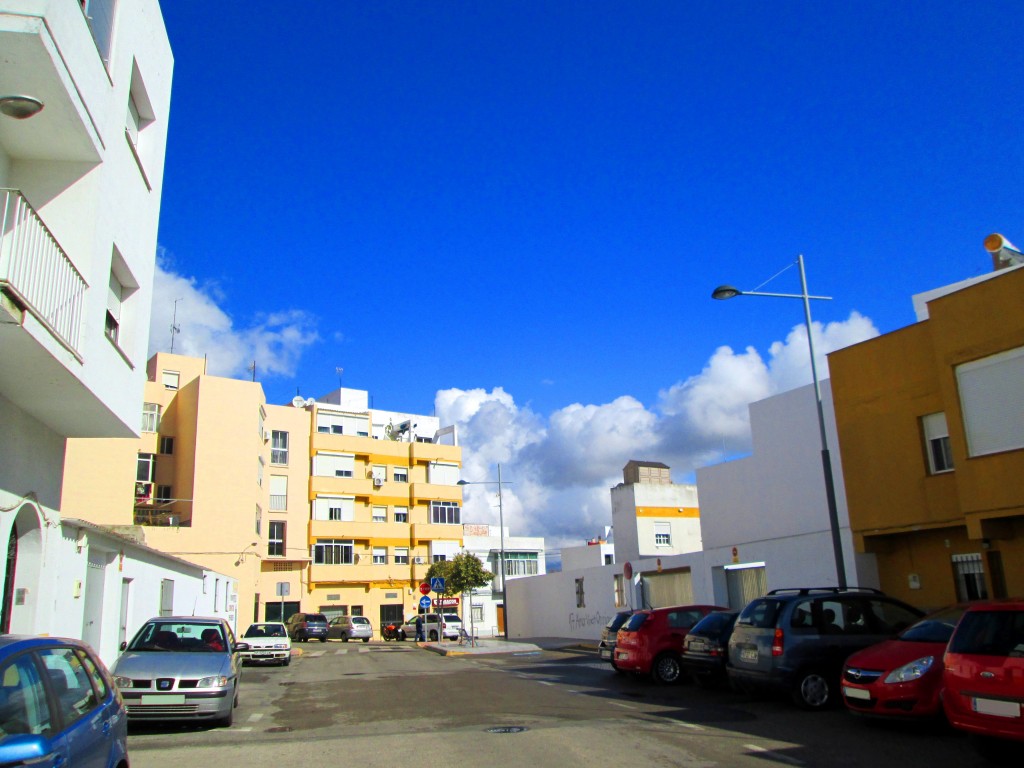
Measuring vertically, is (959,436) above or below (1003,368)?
below

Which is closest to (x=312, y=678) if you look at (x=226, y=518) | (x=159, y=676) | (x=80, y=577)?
(x=80, y=577)

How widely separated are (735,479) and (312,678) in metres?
14.9

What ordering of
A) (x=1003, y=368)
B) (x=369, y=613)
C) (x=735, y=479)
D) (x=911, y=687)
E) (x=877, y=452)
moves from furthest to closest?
(x=369, y=613) < (x=735, y=479) < (x=877, y=452) < (x=1003, y=368) < (x=911, y=687)

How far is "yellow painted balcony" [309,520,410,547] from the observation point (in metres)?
57.5

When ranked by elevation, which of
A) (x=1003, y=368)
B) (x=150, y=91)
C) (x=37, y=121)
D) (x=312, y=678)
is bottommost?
(x=312, y=678)

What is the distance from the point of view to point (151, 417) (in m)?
45.6

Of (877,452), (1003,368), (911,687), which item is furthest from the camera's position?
(877,452)

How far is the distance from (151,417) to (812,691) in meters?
40.6

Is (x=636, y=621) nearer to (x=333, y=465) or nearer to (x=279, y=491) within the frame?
(x=279, y=491)

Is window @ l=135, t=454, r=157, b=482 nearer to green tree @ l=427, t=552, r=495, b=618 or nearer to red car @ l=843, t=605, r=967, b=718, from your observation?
green tree @ l=427, t=552, r=495, b=618

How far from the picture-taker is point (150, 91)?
14.9 m

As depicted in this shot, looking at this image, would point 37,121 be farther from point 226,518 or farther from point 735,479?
point 226,518

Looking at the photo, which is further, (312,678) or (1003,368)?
(312,678)

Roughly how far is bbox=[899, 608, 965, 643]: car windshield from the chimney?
14153 mm
